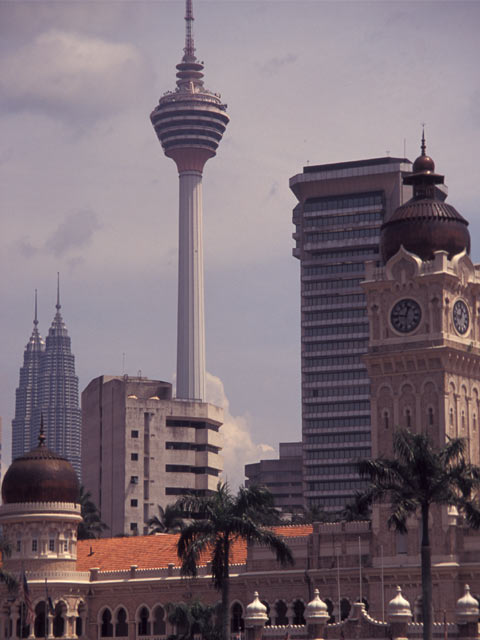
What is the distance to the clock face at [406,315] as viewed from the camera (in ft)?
317

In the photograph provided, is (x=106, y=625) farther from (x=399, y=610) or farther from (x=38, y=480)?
(x=399, y=610)

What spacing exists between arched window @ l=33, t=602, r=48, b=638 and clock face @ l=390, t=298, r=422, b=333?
33856 mm

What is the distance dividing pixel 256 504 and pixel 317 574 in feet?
50.0

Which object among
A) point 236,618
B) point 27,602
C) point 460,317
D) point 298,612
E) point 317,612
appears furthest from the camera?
point 236,618

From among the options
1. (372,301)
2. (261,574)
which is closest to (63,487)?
(261,574)

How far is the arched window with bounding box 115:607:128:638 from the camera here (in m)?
108

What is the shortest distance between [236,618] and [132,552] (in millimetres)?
13439

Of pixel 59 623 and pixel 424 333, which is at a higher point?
pixel 424 333

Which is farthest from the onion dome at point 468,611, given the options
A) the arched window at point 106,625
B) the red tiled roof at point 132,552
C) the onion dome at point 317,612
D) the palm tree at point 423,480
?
the arched window at point 106,625

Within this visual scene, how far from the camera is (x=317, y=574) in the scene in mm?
97688

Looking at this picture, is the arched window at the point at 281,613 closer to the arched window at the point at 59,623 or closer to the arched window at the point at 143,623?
the arched window at the point at 143,623

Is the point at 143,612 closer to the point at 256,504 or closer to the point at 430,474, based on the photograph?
the point at 256,504

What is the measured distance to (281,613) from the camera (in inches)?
3922

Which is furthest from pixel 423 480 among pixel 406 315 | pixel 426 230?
pixel 426 230
